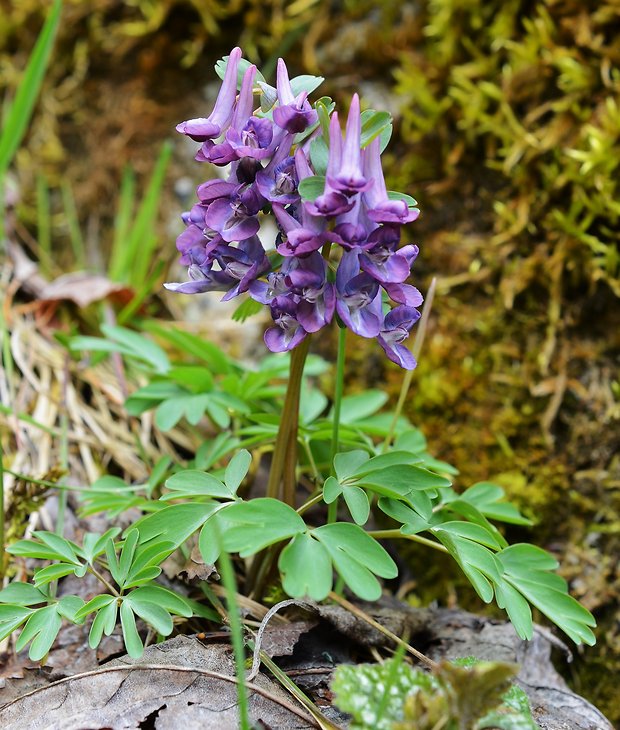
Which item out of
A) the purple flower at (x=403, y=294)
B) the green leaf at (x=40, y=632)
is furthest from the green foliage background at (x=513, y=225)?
the green leaf at (x=40, y=632)

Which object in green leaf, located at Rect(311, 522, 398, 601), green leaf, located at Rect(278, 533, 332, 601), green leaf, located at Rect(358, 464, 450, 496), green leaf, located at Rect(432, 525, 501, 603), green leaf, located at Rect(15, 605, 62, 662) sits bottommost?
green leaf, located at Rect(15, 605, 62, 662)

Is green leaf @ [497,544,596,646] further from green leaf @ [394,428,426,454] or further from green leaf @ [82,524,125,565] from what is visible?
green leaf @ [82,524,125,565]

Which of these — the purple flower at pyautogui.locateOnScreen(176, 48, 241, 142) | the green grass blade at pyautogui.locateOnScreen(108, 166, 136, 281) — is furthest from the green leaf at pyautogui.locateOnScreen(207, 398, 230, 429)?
the green grass blade at pyautogui.locateOnScreen(108, 166, 136, 281)

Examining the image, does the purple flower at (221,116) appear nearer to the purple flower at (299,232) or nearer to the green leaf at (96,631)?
the purple flower at (299,232)

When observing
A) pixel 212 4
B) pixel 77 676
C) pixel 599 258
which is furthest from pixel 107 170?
pixel 77 676

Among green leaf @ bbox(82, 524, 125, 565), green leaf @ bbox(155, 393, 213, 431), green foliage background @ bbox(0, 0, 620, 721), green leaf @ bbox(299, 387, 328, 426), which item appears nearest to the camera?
green leaf @ bbox(82, 524, 125, 565)
